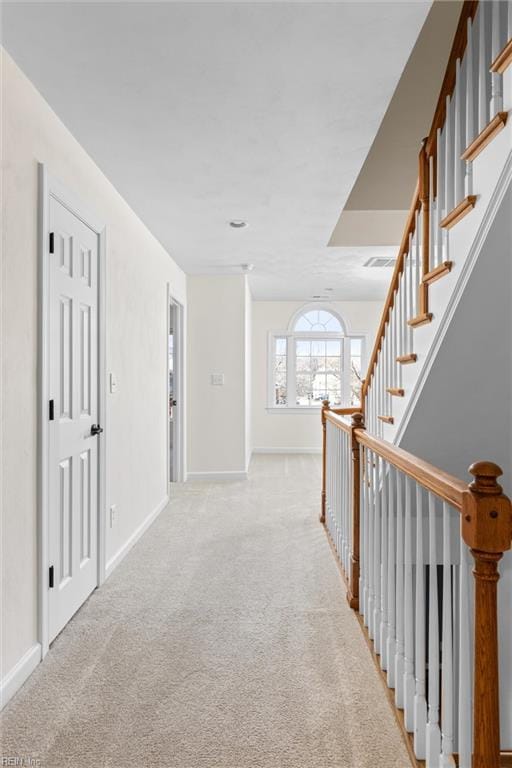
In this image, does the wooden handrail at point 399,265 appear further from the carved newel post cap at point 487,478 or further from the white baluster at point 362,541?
the carved newel post cap at point 487,478

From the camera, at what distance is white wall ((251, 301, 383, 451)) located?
8.66m

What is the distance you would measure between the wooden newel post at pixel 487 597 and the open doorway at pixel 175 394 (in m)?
4.94

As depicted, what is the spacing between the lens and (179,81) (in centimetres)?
220

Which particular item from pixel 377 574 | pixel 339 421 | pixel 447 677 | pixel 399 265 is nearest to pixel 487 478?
pixel 447 677

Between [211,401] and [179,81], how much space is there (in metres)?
4.24

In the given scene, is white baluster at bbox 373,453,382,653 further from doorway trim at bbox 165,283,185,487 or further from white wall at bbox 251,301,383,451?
white wall at bbox 251,301,383,451

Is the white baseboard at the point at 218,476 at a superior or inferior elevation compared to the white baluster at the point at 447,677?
inferior

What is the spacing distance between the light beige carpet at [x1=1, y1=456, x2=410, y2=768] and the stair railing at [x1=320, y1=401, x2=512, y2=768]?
0.54 ft

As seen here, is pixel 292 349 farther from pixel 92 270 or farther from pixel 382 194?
pixel 92 270

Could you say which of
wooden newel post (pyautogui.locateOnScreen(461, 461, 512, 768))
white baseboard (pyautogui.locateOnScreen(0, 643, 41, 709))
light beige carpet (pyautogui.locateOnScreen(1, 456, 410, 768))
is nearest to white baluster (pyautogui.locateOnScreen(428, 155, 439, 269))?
wooden newel post (pyautogui.locateOnScreen(461, 461, 512, 768))

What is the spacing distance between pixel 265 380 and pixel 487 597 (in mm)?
7614

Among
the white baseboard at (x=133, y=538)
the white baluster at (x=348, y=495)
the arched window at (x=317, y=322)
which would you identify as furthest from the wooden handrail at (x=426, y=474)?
the arched window at (x=317, y=322)

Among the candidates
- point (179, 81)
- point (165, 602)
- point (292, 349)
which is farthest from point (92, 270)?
point (292, 349)

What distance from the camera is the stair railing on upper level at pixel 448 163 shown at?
1.91 m
